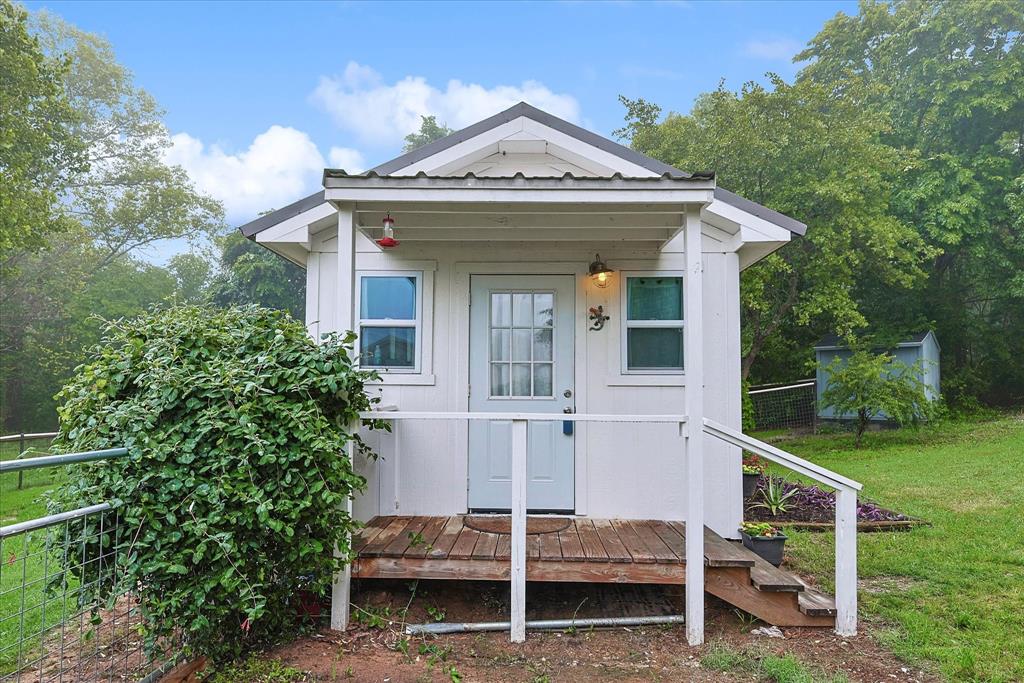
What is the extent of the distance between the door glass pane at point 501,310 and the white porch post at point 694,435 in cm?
174

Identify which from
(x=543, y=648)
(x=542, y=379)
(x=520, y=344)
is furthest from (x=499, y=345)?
(x=543, y=648)

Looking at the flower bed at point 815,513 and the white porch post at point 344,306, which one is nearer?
the white porch post at point 344,306

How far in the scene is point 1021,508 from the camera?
613 centimetres

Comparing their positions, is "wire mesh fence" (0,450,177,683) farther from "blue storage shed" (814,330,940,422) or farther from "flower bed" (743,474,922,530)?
"blue storage shed" (814,330,940,422)

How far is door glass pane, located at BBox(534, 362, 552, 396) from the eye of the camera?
4.86 m

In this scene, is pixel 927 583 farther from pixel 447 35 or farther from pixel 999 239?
pixel 447 35

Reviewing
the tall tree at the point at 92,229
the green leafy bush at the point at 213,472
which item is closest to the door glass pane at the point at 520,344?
the green leafy bush at the point at 213,472

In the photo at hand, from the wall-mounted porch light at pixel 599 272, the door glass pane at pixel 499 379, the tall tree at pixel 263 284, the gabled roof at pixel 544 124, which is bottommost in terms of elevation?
the door glass pane at pixel 499 379

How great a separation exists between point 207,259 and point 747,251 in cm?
2777

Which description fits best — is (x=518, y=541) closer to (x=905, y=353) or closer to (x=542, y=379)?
(x=542, y=379)

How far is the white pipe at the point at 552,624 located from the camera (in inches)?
135

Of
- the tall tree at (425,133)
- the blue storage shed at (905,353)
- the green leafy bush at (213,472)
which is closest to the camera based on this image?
the green leafy bush at (213,472)

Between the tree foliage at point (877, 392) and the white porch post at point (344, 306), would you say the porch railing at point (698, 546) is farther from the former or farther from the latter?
the tree foliage at point (877, 392)

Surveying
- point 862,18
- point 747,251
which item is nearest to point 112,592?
point 747,251
